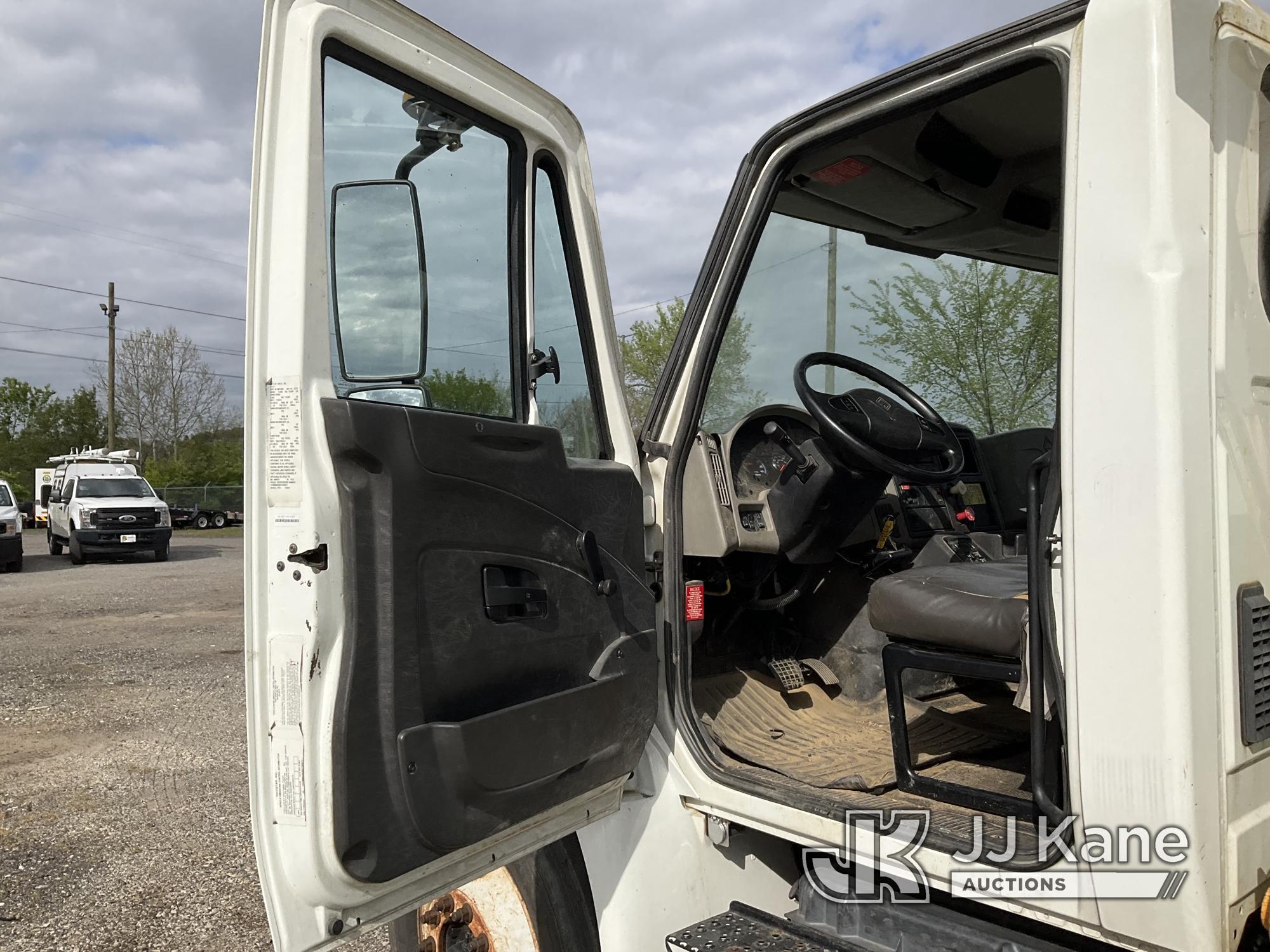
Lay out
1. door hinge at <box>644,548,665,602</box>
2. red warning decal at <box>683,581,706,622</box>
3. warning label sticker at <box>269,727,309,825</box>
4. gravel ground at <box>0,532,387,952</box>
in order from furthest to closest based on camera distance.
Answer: gravel ground at <box>0,532,387,952</box>, red warning decal at <box>683,581,706,622</box>, door hinge at <box>644,548,665,602</box>, warning label sticker at <box>269,727,309,825</box>

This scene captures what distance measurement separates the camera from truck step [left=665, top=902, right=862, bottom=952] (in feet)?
6.13

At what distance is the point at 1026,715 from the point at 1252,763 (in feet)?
4.64

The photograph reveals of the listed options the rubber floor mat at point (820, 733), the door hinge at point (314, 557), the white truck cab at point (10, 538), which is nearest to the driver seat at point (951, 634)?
the rubber floor mat at point (820, 733)

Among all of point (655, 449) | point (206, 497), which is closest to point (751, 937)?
point (655, 449)

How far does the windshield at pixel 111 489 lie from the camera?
19297 mm

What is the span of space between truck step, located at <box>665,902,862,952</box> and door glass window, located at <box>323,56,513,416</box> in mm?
1132

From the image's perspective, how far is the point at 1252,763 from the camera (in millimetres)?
1485

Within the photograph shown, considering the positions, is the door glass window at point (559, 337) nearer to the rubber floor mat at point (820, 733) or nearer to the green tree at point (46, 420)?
the rubber floor mat at point (820, 733)

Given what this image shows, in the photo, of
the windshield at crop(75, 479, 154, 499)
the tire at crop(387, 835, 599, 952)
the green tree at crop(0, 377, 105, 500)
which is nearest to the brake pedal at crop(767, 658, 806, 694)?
the tire at crop(387, 835, 599, 952)

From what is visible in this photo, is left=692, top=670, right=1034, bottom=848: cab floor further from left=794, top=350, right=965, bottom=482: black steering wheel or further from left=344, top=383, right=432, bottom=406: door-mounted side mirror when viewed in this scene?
left=344, top=383, right=432, bottom=406: door-mounted side mirror

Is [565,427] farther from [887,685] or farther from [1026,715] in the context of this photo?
[1026,715]

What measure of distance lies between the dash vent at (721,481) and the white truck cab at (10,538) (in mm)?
17952

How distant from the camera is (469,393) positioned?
6.56ft

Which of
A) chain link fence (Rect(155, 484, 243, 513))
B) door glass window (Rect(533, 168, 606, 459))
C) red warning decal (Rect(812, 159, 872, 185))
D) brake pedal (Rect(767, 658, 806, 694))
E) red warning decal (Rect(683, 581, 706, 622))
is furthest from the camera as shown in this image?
chain link fence (Rect(155, 484, 243, 513))
